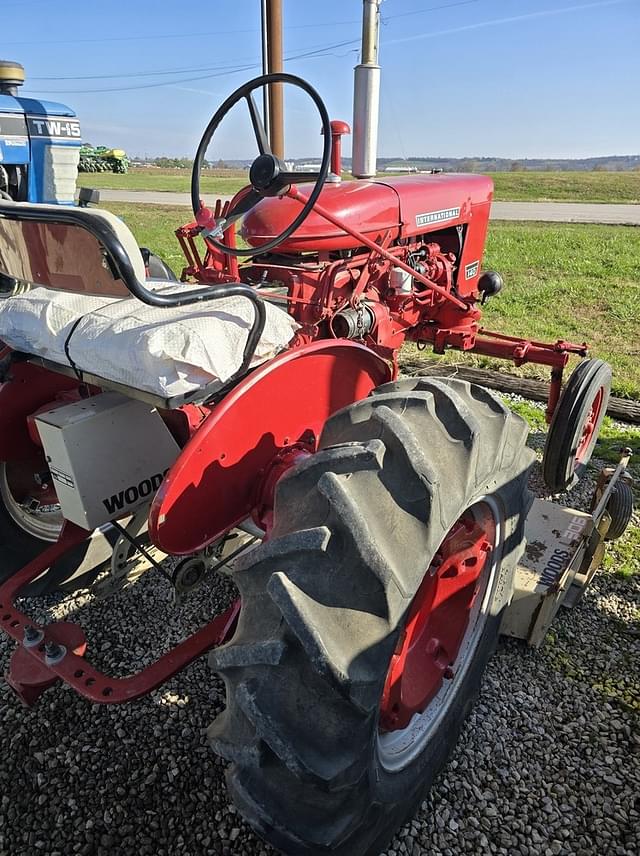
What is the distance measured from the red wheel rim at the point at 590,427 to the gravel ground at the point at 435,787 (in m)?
1.24

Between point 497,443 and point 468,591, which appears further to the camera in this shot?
point 468,591

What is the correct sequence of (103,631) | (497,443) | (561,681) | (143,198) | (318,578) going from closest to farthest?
(318,578), (497,443), (561,681), (103,631), (143,198)

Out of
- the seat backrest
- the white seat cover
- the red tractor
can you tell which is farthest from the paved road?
the seat backrest

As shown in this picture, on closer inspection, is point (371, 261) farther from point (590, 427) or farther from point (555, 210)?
point (555, 210)

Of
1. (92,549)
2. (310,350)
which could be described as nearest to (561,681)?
(310,350)

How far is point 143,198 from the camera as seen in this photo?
A: 24.5 meters

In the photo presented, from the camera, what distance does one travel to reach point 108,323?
1767 millimetres

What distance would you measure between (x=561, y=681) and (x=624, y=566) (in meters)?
0.84

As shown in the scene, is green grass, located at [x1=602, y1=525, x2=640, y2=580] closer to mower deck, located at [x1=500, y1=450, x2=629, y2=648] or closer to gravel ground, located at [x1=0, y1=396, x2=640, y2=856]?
mower deck, located at [x1=500, y1=450, x2=629, y2=648]

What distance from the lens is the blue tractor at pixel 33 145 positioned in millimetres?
5617

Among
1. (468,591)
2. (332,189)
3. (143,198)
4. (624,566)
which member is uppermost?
(332,189)

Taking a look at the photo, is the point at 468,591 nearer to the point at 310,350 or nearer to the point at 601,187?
the point at 310,350

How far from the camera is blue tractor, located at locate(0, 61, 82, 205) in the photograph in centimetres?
562

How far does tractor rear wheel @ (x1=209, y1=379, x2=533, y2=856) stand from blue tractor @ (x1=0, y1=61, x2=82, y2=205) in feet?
17.6
